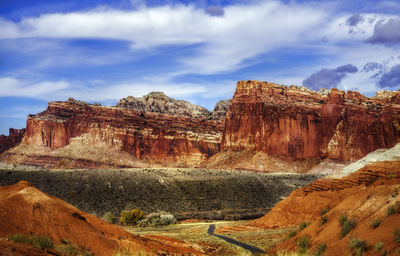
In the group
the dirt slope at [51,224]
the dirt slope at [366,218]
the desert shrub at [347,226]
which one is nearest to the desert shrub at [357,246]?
the dirt slope at [366,218]

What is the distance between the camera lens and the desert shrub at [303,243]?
26.1 metres

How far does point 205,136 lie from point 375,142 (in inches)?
2115

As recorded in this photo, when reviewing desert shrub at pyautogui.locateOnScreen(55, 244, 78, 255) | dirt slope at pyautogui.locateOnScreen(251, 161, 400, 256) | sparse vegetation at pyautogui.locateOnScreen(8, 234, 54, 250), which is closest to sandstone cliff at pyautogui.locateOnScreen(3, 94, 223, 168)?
dirt slope at pyautogui.locateOnScreen(251, 161, 400, 256)

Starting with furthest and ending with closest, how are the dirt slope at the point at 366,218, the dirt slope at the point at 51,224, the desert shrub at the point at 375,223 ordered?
the dirt slope at the point at 51,224 < the desert shrub at the point at 375,223 < the dirt slope at the point at 366,218

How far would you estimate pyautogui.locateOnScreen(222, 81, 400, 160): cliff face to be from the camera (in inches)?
4904

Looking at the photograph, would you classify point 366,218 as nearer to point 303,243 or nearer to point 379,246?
point 303,243

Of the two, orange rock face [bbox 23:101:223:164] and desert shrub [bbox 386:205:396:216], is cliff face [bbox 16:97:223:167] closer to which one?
orange rock face [bbox 23:101:223:164]

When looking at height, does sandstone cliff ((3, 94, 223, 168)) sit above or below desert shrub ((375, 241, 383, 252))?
above

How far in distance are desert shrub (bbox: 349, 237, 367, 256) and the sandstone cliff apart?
131740 millimetres

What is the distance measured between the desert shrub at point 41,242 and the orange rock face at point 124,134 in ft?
426

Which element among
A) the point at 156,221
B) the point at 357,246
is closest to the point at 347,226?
the point at 357,246

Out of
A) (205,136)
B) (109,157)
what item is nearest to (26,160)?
(109,157)

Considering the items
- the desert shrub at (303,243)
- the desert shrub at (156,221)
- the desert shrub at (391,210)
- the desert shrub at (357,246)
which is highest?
the desert shrub at (391,210)

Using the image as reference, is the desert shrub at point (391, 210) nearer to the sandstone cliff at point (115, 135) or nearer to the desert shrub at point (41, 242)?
the desert shrub at point (41, 242)
